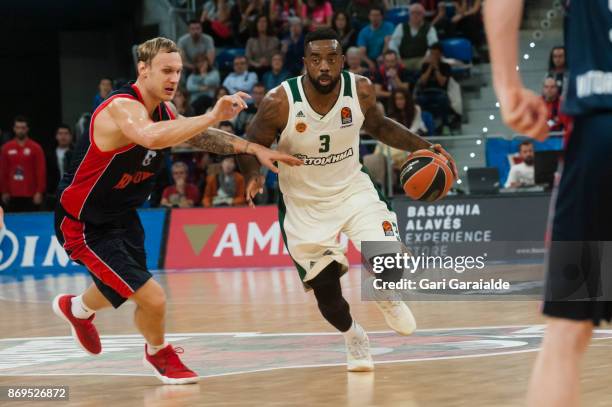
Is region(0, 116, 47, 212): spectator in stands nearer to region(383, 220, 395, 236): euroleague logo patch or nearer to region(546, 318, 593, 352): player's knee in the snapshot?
region(383, 220, 395, 236): euroleague logo patch

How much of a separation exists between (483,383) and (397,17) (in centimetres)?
1281

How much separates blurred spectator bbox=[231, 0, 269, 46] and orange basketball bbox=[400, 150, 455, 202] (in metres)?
11.7

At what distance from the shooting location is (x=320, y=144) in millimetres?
6707

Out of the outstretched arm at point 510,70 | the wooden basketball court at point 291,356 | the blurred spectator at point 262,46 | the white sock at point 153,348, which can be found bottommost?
the wooden basketball court at point 291,356

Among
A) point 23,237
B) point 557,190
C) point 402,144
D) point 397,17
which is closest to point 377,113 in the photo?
point 402,144

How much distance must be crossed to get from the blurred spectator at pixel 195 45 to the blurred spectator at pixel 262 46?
0.62 meters

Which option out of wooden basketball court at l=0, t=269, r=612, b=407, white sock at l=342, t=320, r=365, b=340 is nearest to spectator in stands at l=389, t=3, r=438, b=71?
wooden basketball court at l=0, t=269, r=612, b=407

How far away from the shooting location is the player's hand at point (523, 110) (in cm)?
307

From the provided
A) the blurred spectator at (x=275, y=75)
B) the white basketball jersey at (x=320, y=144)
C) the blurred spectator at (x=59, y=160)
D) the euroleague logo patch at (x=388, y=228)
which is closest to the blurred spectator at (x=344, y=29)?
the blurred spectator at (x=275, y=75)

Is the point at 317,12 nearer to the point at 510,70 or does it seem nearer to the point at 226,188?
the point at 226,188

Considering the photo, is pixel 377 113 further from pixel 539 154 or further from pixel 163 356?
pixel 539 154

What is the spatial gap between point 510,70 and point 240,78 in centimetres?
1387

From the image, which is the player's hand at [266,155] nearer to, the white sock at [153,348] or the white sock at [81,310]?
the white sock at [153,348]

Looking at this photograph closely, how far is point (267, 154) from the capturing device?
230 inches
